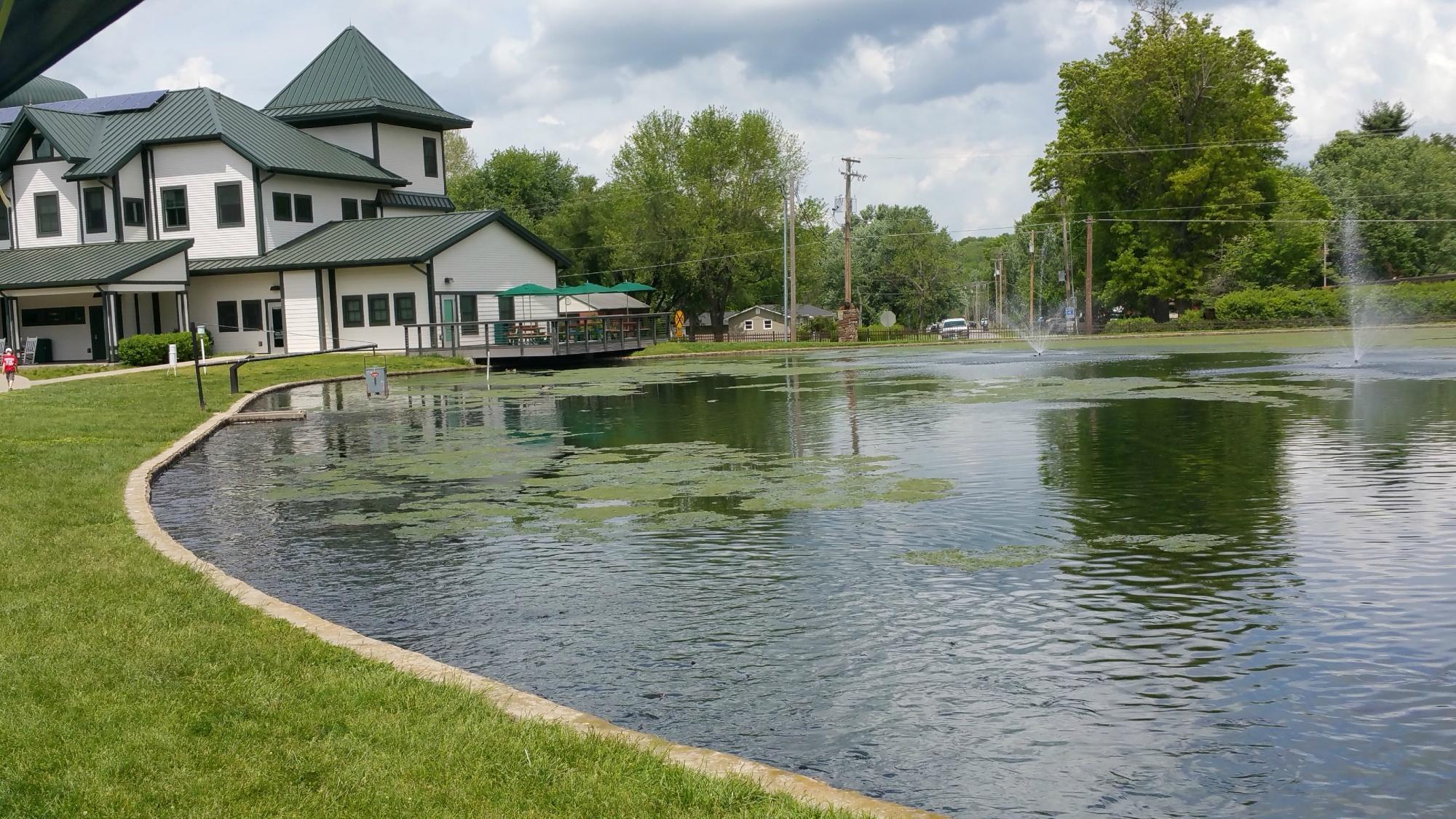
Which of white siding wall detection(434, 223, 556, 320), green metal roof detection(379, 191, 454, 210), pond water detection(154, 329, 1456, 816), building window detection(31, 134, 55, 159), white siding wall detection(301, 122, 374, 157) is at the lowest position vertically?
pond water detection(154, 329, 1456, 816)

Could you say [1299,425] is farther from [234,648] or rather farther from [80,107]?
[80,107]

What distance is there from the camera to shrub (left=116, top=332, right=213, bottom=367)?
4484cm

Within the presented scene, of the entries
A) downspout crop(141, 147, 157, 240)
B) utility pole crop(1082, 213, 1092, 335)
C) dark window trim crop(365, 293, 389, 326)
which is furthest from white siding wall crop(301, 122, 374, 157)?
utility pole crop(1082, 213, 1092, 335)

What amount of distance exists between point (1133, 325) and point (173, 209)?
189 feet

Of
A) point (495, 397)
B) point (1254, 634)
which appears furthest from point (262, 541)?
point (495, 397)

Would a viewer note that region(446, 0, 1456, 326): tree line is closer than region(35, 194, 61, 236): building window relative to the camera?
No

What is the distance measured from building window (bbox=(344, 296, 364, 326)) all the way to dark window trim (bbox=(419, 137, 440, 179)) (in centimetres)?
1210

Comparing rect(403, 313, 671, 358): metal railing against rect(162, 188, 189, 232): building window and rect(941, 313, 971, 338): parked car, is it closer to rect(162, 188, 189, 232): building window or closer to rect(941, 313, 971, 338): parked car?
rect(162, 188, 189, 232): building window

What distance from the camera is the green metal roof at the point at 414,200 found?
2341 inches

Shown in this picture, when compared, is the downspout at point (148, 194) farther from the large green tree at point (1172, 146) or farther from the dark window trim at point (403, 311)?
the large green tree at point (1172, 146)

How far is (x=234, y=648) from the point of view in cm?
778

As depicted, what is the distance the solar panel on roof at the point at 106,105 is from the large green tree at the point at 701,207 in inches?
1500

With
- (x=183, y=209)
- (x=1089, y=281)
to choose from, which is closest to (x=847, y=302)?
(x=1089, y=281)

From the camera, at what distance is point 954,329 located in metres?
103
